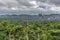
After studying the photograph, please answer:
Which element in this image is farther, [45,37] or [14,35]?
[14,35]

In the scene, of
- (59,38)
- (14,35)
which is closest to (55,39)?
(59,38)

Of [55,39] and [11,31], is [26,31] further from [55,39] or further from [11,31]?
[55,39]

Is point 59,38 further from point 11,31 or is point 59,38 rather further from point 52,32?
point 11,31

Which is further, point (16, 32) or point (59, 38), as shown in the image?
point (16, 32)

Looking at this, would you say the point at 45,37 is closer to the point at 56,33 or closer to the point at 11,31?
the point at 56,33

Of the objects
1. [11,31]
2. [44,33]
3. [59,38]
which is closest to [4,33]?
[11,31]

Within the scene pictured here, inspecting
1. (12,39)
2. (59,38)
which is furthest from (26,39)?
(59,38)

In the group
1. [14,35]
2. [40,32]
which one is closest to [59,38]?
[40,32]
